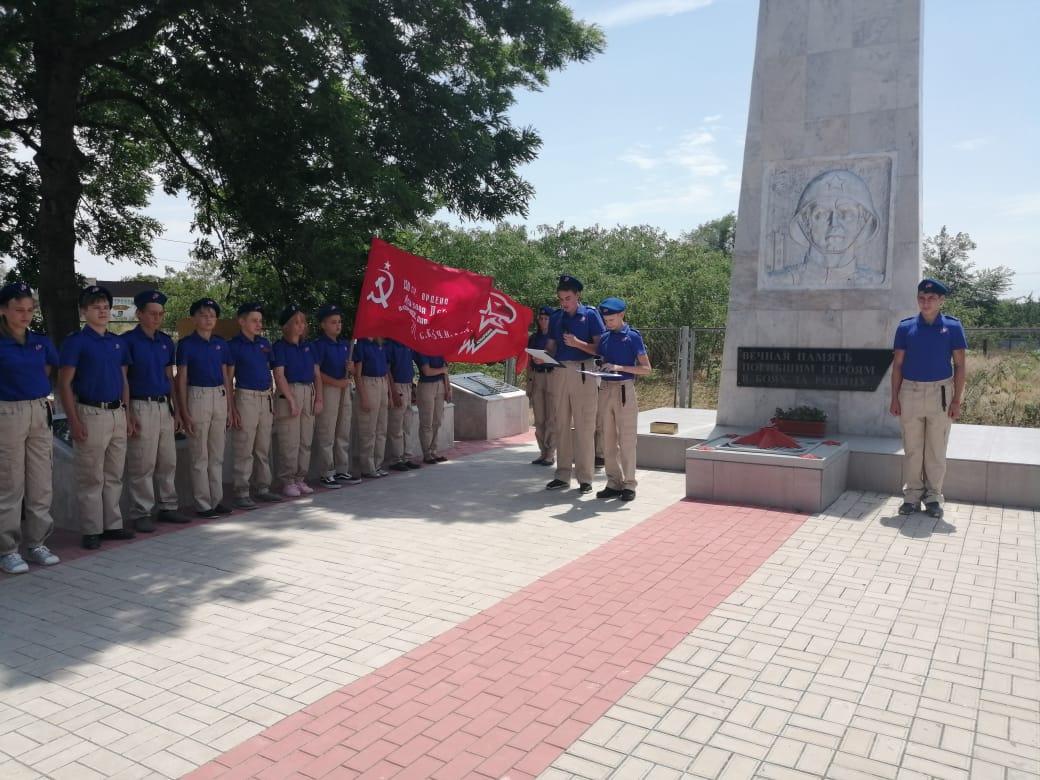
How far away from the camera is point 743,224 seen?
965cm

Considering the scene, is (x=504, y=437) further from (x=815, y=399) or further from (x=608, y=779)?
(x=608, y=779)

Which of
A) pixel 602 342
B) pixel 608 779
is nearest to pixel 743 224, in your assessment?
pixel 602 342

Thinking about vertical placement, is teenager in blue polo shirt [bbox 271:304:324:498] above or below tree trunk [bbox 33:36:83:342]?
below

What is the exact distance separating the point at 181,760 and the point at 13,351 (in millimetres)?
3548

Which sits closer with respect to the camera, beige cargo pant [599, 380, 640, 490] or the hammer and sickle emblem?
beige cargo pant [599, 380, 640, 490]

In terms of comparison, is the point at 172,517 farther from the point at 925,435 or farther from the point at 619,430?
the point at 925,435

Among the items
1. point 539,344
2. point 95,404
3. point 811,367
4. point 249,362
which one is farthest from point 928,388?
point 95,404

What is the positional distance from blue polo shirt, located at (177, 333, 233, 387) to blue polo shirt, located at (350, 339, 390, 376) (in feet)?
6.10

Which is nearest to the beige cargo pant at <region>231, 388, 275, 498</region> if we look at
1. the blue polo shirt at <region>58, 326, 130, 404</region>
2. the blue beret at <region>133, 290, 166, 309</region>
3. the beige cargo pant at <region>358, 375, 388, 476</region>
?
the blue beret at <region>133, 290, 166, 309</region>

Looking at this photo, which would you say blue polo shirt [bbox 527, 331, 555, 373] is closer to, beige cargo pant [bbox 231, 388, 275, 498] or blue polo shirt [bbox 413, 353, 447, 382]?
blue polo shirt [bbox 413, 353, 447, 382]

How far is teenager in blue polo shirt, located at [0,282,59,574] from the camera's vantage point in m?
5.39

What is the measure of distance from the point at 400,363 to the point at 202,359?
8.94 ft

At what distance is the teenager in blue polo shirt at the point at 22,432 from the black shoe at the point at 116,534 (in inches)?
20.7

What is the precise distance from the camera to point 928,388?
22.6 ft
